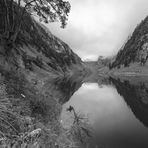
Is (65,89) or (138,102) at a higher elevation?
(65,89)

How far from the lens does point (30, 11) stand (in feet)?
58.0

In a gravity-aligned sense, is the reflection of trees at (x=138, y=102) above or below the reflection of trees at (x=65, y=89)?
below

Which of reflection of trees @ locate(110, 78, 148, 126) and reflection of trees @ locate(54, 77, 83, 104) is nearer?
reflection of trees @ locate(110, 78, 148, 126)

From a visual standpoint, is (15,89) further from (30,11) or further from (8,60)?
(30,11)

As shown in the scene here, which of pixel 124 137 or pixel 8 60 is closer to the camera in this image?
pixel 8 60

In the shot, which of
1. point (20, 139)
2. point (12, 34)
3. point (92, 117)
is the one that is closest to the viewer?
point (20, 139)

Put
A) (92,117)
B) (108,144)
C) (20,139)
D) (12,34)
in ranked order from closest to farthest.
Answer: (20,139) < (12,34) < (108,144) < (92,117)

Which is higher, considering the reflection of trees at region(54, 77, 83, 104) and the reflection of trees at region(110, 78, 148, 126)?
the reflection of trees at region(54, 77, 83, 104)

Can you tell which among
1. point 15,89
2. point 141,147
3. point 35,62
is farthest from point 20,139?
point 35,62

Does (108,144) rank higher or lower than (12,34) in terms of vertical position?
lower

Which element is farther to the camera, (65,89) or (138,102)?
(65,89)

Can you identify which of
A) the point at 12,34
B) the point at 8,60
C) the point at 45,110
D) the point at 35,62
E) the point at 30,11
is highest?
the point at 35,62

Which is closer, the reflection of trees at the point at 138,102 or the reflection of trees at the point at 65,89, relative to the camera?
the reflection of trees at the point at 138,102

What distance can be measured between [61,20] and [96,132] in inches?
495
